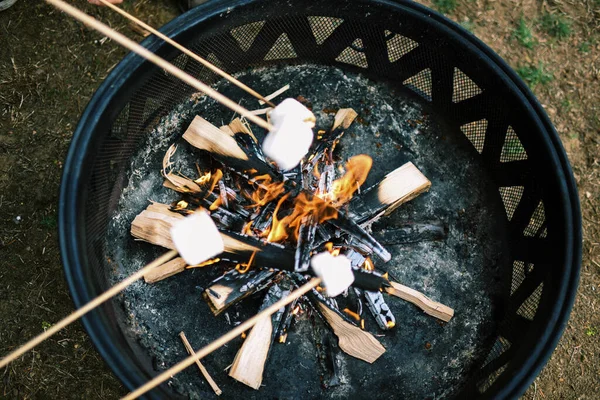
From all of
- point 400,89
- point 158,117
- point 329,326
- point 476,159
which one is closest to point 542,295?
point 476,159

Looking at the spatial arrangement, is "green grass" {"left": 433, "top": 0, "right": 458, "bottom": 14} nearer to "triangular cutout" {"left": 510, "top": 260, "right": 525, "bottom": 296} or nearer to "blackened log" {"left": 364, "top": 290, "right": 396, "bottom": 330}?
"triangular cutout" {"left": 510, "top": 260, "right": 525, "bottom": 296}

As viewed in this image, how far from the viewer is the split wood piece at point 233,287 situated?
7.20 feet

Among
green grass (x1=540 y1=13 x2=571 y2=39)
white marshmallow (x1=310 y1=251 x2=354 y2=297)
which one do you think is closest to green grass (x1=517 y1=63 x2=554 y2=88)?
green grass (x1=540 y1=13 x2=571 y2=39)

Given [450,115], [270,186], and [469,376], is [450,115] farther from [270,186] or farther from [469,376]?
[469,376]

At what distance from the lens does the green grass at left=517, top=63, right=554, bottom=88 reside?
124 inches

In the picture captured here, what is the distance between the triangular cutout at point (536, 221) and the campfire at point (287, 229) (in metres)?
0.39

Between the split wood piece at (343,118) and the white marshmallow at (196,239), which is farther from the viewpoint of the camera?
the split wood piece at (343,118)

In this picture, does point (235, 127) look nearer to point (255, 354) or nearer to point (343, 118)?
point (343, 118)

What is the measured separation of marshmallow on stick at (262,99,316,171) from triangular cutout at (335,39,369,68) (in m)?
0.72

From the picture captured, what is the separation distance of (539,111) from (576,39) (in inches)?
60.9

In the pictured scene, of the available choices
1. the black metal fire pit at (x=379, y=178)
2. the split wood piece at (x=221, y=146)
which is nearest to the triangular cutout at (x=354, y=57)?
the black metal fire pit at (x=379, y=178)

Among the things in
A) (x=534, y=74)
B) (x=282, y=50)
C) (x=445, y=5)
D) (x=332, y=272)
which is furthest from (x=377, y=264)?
(x=445, y=5)

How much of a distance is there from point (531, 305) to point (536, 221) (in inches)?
14.9

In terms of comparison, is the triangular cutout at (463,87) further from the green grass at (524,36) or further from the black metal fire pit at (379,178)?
the green grass at (524,36)
